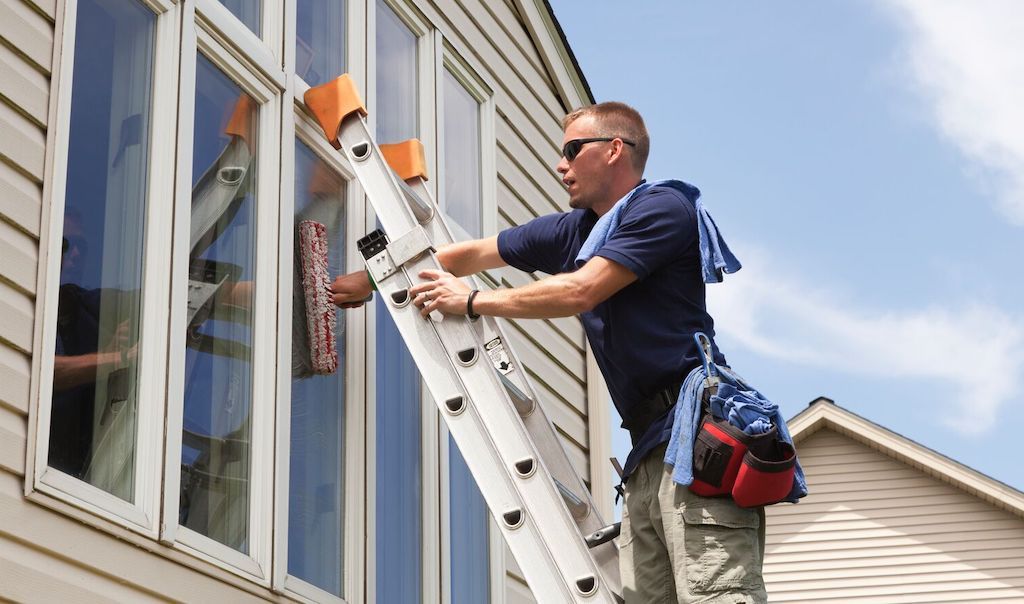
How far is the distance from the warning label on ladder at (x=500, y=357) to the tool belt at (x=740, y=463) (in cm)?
93

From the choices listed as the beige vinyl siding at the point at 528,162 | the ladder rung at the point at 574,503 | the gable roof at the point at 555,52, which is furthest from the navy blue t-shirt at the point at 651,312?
the gable roof at the point at 555,52

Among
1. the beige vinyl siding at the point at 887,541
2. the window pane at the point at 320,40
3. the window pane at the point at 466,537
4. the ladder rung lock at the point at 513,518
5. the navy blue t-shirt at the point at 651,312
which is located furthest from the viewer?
the beige vinyl siding at the point at 887,541

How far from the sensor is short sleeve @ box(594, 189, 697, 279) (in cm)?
394

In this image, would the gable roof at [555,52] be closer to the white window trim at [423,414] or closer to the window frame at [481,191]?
the window frame at [481,191]

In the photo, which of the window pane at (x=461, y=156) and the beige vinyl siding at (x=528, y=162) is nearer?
the window pane at (x=461, y=156)

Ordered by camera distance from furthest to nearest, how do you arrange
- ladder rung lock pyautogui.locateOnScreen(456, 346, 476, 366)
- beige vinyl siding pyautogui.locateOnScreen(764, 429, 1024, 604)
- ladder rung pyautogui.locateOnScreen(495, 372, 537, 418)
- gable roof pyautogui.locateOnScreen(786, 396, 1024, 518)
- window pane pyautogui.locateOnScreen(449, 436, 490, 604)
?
beige vinyl siding pyautogui.locateOnScreen(764, 429, 1024, 604) → gable roof pyautogui.locateOnScreen(786, 396, 1024, 518) → window pane pyautogui.locateOnScreen(449, 436, 490, 604) → ladder rung pyautogui.locateOnScreen(495, 372, 537, 418) → ladder rung lock pyautogui.locateOnScreen(456, 346, 476, 366)

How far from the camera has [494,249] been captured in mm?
4730

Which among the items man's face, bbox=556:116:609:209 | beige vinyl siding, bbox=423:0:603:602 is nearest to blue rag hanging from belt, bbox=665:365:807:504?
man's face, bbox=556:116:609:209

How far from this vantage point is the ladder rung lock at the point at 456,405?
4.05 m

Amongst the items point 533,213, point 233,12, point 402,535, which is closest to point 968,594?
point 533,213

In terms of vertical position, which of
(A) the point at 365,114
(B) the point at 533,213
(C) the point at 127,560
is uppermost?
(B) the point at 533,213

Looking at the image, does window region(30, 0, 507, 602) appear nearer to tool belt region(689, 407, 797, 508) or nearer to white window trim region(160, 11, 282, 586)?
white window trim region(160, 11, 282, 586)

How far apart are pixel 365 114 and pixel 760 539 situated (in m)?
1.88

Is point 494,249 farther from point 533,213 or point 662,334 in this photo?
point 533,213
